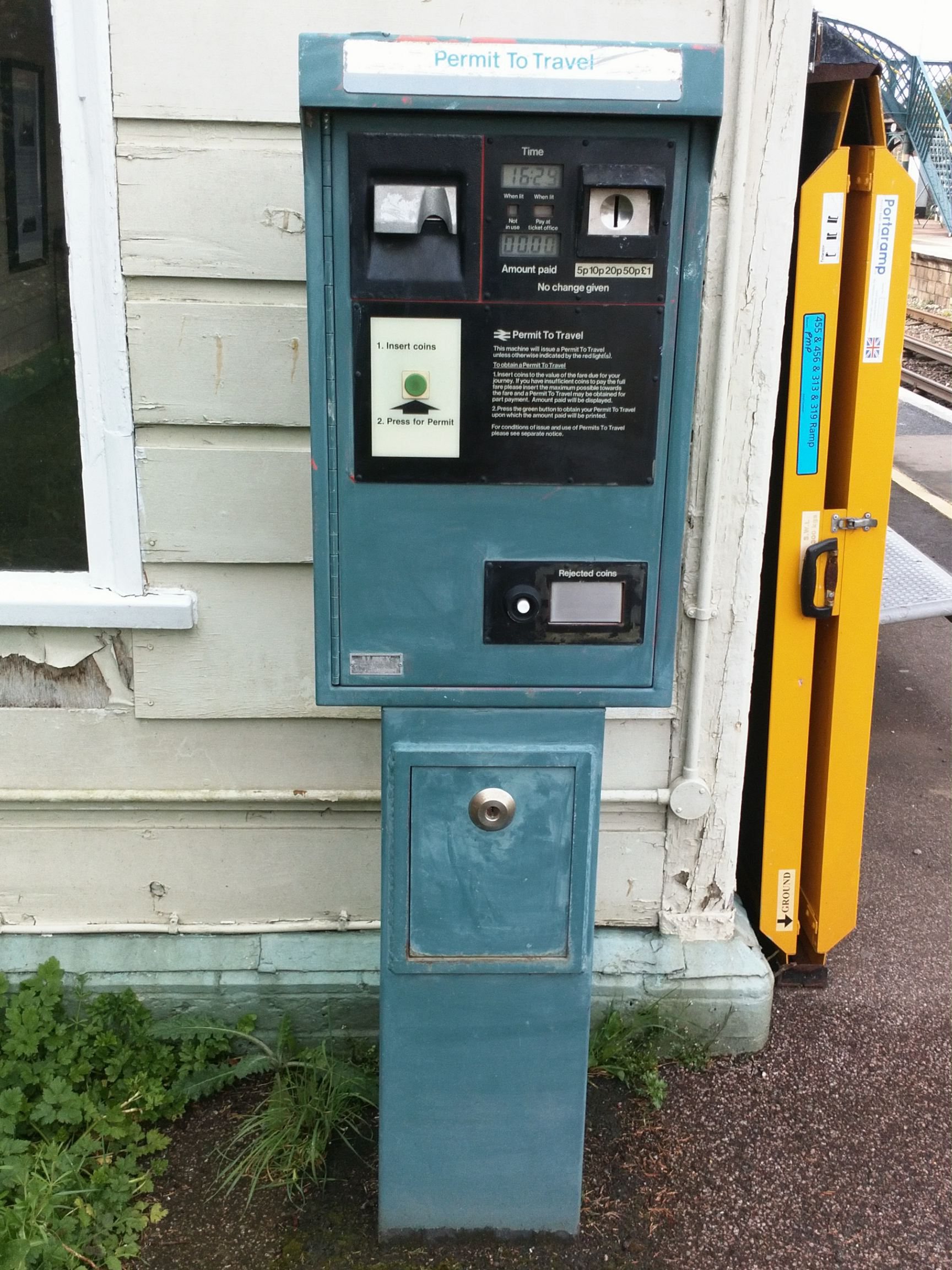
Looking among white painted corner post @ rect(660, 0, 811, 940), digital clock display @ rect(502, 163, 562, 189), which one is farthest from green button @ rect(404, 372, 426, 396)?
white painted corner post @ rect(660, 0, 811, 940)

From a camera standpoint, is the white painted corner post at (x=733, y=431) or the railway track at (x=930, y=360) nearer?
the white painted corner post at (x=733, y=431)

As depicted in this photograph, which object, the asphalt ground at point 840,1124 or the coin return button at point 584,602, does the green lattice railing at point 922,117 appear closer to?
the asphalt ground at point 840,1124

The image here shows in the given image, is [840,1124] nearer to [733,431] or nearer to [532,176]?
[733,431]

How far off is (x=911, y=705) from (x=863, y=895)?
6.12 ft

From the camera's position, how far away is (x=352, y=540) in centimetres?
202

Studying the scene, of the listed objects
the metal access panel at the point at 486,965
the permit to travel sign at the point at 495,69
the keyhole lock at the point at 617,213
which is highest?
the permit to travel sign at the point at 495,69

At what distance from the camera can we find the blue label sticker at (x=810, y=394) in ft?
9.51

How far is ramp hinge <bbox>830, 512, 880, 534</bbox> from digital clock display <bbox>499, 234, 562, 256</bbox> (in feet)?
4.76

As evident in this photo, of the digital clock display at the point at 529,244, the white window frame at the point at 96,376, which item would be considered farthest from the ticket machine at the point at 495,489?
the white window frame at the point at 96,376

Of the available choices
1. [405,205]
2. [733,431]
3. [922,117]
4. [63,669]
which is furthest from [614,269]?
[922,117]

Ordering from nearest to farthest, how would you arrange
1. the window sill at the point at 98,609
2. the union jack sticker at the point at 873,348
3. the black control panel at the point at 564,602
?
the black control panel at the point at 564,602 → the window sill at the point at 98,609 → the union jack sticker at the point at 873,348

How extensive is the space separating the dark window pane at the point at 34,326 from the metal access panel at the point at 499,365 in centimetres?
108

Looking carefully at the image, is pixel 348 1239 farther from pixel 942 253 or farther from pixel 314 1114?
pixel 942 253

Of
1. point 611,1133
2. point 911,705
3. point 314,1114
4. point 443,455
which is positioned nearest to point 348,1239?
point 314,1114
